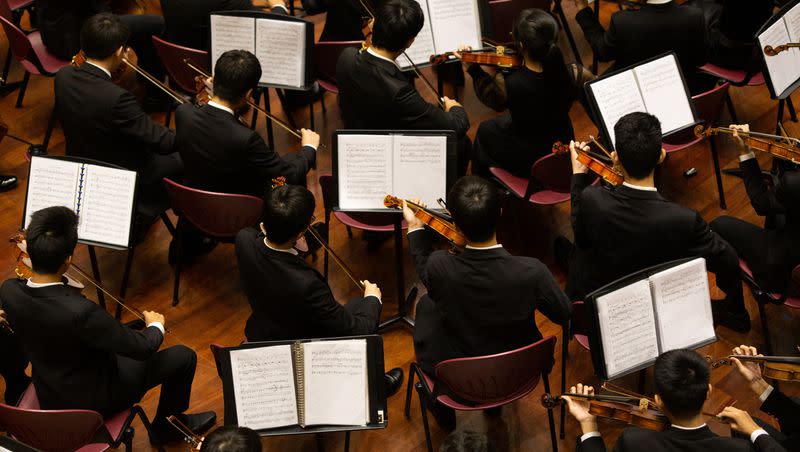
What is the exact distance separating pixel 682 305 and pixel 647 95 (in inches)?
50.5

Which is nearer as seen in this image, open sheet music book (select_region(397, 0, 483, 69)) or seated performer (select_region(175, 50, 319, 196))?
seated performer (select_region(175, 50, 319, 196))

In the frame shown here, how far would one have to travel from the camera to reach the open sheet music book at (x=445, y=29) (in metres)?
5.09

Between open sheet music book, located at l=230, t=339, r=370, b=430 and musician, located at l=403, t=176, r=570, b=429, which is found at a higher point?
musician, located at l=403, t=176, r=570, b=429

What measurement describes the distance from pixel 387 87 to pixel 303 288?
4.26 feet

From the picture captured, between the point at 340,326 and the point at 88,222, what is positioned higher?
the point at 88,222

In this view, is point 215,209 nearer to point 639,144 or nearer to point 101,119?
point 101,119

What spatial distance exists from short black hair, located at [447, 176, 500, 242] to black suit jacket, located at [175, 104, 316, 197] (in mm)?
1292

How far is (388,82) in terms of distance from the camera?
4516mm

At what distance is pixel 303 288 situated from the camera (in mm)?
3684

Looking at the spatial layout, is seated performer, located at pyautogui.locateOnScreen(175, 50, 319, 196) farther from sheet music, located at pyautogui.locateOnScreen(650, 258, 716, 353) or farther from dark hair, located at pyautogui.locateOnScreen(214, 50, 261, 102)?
sheet music, located at pyautogui.locateOnScreen(650, 258, 716, 353)

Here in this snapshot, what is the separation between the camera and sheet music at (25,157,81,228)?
4.22m

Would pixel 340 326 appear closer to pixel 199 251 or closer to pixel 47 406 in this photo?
pixel 47 406

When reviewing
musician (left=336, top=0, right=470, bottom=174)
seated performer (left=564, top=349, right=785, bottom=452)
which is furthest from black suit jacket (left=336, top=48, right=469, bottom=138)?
seated performer (left=564, top=349, right=785, bottom=452)

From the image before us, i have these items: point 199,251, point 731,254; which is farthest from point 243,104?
point 731,254
